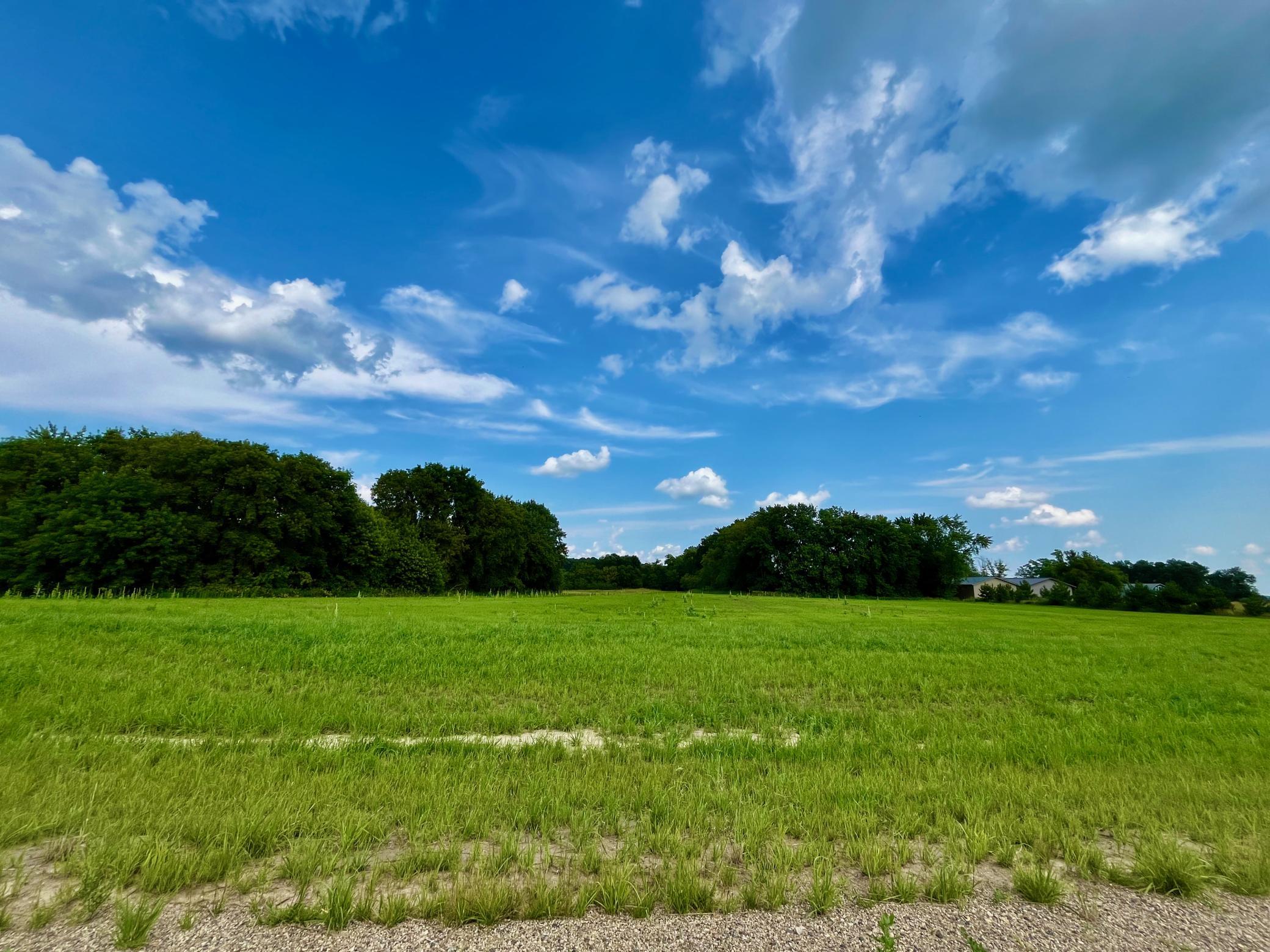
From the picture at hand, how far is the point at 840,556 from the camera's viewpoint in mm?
78438

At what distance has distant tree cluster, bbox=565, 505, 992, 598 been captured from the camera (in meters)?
77.4

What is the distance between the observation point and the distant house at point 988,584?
105 m

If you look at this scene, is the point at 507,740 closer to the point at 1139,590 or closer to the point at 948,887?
the point at 948,887

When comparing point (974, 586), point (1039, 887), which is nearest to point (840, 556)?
point (974, 586)

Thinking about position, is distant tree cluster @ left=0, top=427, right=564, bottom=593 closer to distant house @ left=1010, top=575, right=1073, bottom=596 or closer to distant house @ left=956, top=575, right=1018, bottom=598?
distant house @ left=956, top=575, right=1018, bottom=598

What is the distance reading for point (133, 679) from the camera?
10359 mm

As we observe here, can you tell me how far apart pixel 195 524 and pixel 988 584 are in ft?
393

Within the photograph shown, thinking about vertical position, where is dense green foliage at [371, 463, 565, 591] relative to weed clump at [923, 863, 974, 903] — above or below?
above

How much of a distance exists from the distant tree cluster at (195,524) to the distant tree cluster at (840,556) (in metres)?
41.4

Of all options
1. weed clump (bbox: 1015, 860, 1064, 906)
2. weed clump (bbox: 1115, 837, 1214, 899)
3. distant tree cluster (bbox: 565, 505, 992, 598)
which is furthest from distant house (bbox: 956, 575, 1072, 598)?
weed clump (bbox: 1015, 860, 1064, 906)

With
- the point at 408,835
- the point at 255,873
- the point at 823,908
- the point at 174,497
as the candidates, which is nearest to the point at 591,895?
the point at 823,908

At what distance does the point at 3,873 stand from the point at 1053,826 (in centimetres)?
867

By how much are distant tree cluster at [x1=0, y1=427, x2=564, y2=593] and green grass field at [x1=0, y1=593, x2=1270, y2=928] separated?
1563 inches

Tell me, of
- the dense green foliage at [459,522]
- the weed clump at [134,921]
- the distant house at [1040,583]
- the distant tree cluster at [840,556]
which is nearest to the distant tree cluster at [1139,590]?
the distant house at [1040,583]
